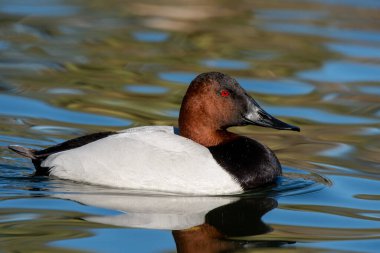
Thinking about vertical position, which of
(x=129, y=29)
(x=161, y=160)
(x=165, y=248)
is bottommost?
(x=165, y=248)

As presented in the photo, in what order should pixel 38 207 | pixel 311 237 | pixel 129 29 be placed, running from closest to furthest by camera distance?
pixel 311 237 → pixel 38 207 → pixel 129 29

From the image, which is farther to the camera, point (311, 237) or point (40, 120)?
point (40, 120)

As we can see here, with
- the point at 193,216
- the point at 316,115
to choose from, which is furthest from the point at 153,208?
the point at 316,115

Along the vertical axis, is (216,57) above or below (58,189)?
above

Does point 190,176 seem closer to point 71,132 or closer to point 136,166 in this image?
point 136,166

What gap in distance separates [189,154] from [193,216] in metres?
0.61

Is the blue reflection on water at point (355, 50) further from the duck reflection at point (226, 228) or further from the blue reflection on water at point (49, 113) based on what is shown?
the duck reflection at point (226, 228)

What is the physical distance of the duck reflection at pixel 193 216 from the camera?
541 centimetres

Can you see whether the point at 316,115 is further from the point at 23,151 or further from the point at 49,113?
the point at 23,151

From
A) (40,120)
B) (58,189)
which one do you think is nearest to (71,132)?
(40,120)

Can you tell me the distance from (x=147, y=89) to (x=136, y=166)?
3466 millimetres

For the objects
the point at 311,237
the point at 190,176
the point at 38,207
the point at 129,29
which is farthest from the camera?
the point at 129,29

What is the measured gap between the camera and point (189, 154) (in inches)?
252

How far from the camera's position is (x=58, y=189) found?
6391 millimetres
